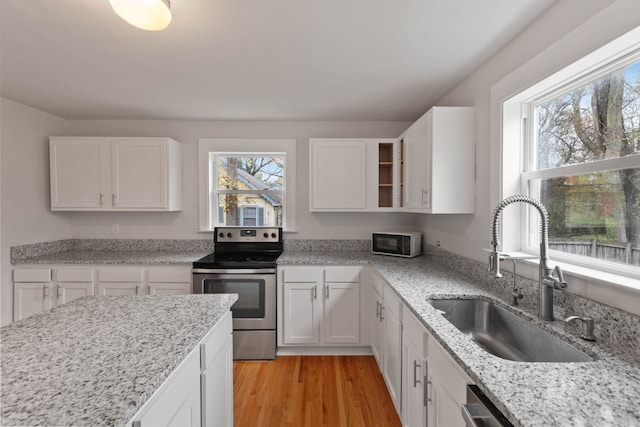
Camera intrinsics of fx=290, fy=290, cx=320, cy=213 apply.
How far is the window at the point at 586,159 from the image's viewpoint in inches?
47.2

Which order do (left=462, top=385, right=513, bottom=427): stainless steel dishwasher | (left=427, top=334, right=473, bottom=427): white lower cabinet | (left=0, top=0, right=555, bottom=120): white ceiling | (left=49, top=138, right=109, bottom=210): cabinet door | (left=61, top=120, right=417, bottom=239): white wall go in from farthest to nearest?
(left=61, top=120, right=417, bottom=239): white wall
(left=49, top=138, right=109, bottom=210): cabinet door
(left=0, top=0, right=555, bottom=120): white ceiling
(left=427, top=334, right=473, bottom=427): white lower cabinet
(left=462, top=385, right=513, bottom=427): stainless steel dishwasher

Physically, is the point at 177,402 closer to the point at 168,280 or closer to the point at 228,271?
the point at 228,271

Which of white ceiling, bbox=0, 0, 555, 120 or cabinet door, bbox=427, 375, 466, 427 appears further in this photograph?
white ceiling, bbox=0, 0, 555, 120

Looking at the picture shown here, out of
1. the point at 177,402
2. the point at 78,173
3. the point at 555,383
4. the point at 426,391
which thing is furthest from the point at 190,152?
the point at 555,383

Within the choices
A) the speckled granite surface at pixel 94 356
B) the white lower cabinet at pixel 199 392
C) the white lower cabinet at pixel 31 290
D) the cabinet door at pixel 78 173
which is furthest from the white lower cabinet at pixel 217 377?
the cabinet door at pixel 78 173

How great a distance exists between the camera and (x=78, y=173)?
2986 millimetres

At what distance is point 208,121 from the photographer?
329 cm

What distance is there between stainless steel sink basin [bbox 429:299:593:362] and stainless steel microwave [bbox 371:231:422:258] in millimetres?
1135

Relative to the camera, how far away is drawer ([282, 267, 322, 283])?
2713mm

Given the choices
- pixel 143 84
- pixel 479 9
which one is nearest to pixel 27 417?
pixel 479 9

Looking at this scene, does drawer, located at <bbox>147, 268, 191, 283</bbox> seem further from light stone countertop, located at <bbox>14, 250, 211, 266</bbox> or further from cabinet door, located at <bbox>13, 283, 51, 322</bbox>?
cabinet door, located at <bbox>13, 283, 51, 322</bbox>

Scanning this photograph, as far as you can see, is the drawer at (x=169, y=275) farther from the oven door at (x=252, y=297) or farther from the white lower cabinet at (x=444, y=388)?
the white lower cabinet at (x=444, y=388)

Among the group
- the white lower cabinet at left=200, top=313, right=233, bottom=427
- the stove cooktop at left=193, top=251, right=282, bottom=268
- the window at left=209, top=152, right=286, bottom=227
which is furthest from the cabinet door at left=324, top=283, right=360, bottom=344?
the white lower cabinet at left=200, top=313, right=233, bottom=427

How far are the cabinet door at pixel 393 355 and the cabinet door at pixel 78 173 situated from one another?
300cm
